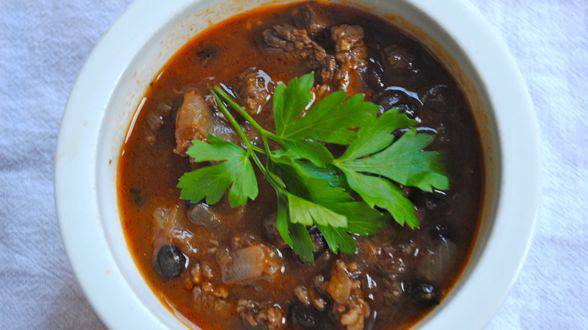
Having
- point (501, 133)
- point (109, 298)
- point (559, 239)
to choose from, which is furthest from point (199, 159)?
point (559, 239)

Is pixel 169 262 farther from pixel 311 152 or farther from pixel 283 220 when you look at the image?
pixel 311 152

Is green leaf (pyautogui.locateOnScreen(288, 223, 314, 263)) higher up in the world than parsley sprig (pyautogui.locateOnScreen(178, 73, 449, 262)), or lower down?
lower down

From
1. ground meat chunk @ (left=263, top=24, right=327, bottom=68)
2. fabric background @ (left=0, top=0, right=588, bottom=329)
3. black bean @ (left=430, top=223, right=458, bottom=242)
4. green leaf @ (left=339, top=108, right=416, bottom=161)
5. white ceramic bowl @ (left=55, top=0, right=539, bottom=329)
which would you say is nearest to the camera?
white ceramic bowl @ (left=55, top=0, right=539, bottom=329)

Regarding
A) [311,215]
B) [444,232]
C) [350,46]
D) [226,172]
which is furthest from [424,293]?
[350,46]

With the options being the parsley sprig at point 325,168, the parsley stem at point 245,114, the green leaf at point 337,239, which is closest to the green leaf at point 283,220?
the parsley sprig at point 325,168

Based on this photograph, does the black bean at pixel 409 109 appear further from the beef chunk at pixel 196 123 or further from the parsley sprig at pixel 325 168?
the beef chunk at pixel 196 123

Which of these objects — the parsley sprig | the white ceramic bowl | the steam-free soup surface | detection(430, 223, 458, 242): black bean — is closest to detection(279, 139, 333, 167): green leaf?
the parsley sprig

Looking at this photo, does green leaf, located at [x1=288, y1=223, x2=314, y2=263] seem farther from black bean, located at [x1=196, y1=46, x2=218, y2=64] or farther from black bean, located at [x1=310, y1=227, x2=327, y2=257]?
black bean, located at [x1=196, y1=46, x2=218, y2=64]
